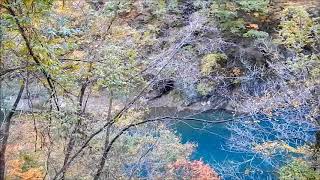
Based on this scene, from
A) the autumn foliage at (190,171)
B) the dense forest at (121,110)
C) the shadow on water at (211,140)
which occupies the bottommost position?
the shadow on water at (211,140)

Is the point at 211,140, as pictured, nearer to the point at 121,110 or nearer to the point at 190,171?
the point at 190,171

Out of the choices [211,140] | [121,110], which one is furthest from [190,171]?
[211,140]

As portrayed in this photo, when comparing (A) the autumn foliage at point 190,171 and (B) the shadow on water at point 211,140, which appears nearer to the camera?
(A) the autumn foliage at point 190,171

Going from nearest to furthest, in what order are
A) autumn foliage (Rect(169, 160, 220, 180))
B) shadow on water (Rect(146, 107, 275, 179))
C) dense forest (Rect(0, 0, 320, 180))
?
dense forest (Rect(0, 0, 320, 180))
autumn foliage (Rect(169, 160, 220, 180))
shadow on water (Rect(146, 107, 275, 179))

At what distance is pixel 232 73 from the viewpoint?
16703 millimetres

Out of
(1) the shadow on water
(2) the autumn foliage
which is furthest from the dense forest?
(1) the shadow on water

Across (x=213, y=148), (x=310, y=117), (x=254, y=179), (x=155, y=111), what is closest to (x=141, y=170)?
(x=254, y=179)

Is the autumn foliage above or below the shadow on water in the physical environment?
above

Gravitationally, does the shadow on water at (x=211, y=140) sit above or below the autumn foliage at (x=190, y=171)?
below

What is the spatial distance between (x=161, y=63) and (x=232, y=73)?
438 inches

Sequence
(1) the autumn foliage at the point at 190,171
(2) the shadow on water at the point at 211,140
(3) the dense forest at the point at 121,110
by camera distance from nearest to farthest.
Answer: (3) the dense forest at the point at 121,110, (1) the autumn foliage at the point at 190,171, (2) the shadow on water at the point at 211,140

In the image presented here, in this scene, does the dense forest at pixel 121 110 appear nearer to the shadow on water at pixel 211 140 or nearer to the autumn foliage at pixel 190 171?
the autumn foliage at pixel 190 171

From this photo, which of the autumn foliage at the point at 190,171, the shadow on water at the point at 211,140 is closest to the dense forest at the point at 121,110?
the autumn foliage at the point at 190,171

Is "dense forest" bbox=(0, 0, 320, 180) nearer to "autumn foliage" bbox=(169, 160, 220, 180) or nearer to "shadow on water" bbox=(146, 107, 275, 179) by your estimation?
"autumn foliage" bbox=(169, 160, 220, 180)
